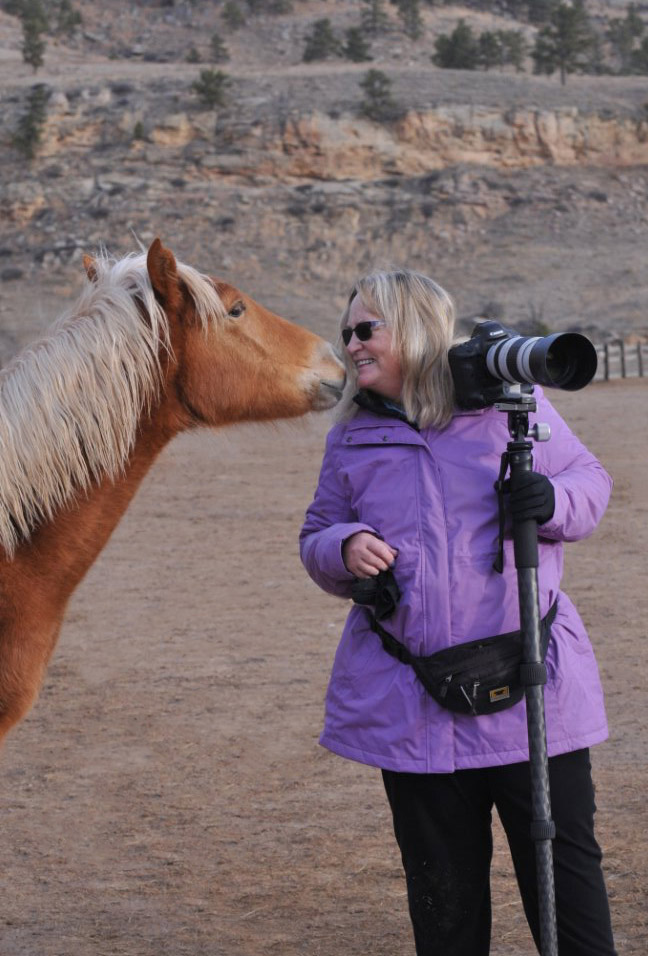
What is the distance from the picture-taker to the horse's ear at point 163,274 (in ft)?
8.96

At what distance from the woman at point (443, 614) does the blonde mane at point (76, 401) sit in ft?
1.61

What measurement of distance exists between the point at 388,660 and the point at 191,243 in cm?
3963

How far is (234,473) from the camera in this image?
1401 cm

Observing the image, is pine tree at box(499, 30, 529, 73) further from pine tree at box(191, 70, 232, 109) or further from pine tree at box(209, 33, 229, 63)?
pine tree at box(191, 70, 232, 109)

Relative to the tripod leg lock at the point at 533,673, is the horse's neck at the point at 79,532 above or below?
above

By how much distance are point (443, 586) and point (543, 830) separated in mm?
538

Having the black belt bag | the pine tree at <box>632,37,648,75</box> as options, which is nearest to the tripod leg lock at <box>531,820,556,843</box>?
the black belt bag

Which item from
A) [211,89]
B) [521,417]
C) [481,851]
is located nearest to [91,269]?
[521,417]

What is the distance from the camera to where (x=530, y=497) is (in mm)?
2416

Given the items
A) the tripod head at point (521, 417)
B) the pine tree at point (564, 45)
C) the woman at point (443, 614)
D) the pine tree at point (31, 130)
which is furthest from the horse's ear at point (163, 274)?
the pine tree at point (564, 45)

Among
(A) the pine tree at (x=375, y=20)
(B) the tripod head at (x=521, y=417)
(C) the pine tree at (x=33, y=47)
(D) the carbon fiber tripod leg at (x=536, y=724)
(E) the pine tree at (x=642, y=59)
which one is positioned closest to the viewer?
(D) the carbon fiber tripod leg at (x=536, y=724)

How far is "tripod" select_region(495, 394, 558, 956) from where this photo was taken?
231cm

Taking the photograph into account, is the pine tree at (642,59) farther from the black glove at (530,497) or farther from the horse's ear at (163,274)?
the black glove at (530,497)

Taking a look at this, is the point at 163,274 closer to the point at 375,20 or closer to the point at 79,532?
the point at 79,532
